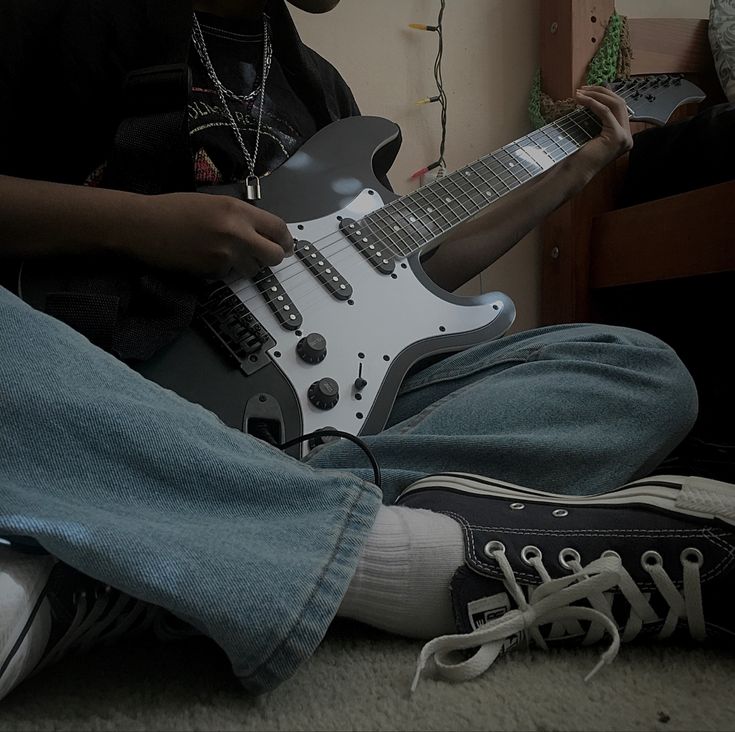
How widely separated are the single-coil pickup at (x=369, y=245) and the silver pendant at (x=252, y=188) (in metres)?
0.11

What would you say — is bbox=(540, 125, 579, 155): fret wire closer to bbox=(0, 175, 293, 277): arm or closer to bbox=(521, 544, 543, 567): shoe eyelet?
bbox=(0, 175, 293, 277): arm

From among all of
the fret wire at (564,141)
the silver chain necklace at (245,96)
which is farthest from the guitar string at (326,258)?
the fret wire at (564,141)

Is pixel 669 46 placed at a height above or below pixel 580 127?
above

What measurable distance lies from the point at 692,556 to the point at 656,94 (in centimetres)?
111

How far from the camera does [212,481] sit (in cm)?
44

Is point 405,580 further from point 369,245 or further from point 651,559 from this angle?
point 369,245

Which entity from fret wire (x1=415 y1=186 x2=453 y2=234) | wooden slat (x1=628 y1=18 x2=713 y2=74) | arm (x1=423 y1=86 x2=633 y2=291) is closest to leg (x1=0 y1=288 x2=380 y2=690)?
fret wire (x1=415 y1=186 x2=453 y2=234)

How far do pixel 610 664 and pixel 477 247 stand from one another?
2.41ft

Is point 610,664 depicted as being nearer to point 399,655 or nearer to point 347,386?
point 399,655

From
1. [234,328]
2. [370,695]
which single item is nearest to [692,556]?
[370,695]

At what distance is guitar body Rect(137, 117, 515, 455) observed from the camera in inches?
26.0

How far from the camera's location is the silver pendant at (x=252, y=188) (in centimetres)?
78

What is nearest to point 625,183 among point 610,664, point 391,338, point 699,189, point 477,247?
point 699,189

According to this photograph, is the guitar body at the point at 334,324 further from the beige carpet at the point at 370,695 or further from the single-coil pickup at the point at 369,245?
the beige carpet at the point at 370,695
